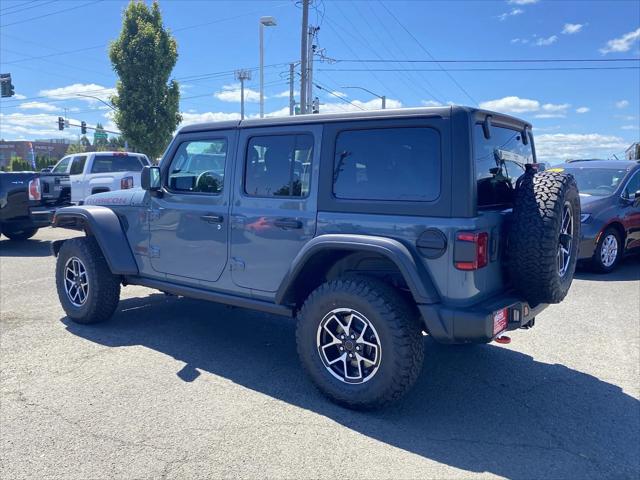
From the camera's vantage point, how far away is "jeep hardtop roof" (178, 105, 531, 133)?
3303mm

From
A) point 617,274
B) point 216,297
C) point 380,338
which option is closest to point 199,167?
point 216,297

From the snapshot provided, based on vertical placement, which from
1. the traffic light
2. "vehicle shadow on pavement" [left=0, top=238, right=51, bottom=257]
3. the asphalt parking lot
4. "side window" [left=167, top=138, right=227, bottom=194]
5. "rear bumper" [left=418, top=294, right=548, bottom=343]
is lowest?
"vehicle shadow on pavement" [left=0, top=238, right=51, bottom=257]

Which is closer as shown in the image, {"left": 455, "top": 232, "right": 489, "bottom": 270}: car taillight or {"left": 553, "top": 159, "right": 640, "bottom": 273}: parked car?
{"left": 455, "top": 232, "right": 489, "bottom": 270}: car taillight

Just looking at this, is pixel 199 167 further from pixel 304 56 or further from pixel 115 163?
pixel 304 56

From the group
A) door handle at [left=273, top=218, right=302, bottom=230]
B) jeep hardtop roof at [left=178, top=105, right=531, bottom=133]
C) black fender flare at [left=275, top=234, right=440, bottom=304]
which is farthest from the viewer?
door handle at [left=273, top=218, right=302, bottom=230]

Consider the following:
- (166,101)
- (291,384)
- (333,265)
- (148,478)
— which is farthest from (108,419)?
(166,101)

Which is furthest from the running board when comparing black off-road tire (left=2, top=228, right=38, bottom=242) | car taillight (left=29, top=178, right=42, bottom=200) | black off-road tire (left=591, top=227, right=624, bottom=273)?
black off-road tire (left=2, top=228, right=38, bottom=242)

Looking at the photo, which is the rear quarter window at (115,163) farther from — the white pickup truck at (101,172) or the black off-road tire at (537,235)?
the black off-road tire at (537,235)

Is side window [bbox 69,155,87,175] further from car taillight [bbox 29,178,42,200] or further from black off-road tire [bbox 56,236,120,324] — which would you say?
black off-road tire [bbox 56,236,120,324]

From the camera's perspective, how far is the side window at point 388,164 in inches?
131

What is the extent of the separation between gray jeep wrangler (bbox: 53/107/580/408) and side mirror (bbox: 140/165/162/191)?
0.31 metres

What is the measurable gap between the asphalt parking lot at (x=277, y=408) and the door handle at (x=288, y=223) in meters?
1.20

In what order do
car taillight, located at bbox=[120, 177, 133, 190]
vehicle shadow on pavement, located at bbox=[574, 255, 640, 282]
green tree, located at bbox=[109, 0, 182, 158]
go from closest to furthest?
vehicle shadow on pavement, located at bbox=[574, 255, 640, 282] < car taillight, located at bbox=[120, 177, 133, 190] < green tree, located at bbox=[109, 0, 182, 158]

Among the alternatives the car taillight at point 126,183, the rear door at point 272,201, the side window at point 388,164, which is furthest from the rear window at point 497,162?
the car taillight at point 126,183
